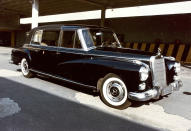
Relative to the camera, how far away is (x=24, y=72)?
21.0 feet

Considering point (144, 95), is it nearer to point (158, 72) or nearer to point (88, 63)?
point (158, 72)

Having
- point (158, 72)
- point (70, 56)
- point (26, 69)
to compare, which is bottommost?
point (26, 69)

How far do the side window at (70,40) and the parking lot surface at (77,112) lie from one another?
1171 mm

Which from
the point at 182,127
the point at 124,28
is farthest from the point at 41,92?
the point at 124,28

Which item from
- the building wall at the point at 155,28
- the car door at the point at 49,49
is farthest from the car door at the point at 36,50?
the building wall at the point at 155,28

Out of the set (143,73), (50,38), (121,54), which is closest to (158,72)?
(143,73)

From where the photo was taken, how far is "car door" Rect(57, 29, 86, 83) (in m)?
4.45

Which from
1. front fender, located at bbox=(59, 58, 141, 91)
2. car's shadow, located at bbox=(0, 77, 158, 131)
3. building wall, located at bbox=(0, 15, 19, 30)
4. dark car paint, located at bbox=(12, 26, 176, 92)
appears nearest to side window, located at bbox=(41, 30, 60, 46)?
dark car paint, located at bbox=(12, 26, 176, 92)

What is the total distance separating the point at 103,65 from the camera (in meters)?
4.00

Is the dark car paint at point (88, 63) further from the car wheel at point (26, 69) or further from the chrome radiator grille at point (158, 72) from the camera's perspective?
the car wheel at point (26, 69)

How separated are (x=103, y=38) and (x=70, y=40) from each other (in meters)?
0.81

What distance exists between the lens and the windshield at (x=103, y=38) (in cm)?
458

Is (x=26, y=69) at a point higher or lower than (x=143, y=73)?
lower

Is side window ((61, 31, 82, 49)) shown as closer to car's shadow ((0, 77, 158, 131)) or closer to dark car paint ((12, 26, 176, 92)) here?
dark car paint ((12, 26, 176, 92))
